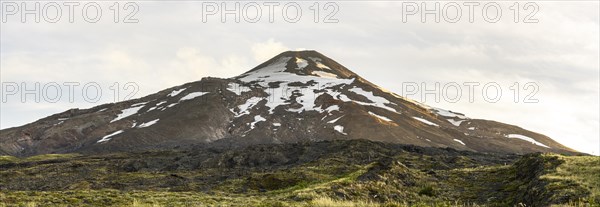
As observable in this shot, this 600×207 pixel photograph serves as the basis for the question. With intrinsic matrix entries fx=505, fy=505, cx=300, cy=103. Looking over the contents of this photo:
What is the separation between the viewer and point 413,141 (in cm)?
15738

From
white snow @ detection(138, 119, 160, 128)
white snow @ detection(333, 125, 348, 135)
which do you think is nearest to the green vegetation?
white snow @ detection(333, 125, 348, 135)

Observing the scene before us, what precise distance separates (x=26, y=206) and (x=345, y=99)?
17727 centimetres

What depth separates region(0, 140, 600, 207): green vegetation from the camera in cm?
2551

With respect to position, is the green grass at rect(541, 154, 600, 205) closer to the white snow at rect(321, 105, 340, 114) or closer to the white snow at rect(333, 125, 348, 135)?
the white snow at rect(333, 125, 348, 135)

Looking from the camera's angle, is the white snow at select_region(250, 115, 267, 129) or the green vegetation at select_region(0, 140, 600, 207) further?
the white snow at select_region(250, 115, 267, 129)

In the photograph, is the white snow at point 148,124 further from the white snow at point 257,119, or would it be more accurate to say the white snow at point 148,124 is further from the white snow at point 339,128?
the white snow at point 339,128

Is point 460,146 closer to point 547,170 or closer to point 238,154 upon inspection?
point 238,154

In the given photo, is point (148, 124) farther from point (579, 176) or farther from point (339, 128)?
point (579, 176)

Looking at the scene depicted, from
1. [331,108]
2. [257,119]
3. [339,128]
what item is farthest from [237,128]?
[331,108]

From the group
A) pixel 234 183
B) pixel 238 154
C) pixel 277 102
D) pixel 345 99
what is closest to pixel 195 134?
pixel 277 102

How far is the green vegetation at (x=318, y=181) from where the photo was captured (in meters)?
25.5

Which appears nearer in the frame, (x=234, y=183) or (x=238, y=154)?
(x=234, y=183)

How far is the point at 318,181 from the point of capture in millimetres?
48000

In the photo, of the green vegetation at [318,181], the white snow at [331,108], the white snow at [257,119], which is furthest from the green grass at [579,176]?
the white snow at [331,108]
